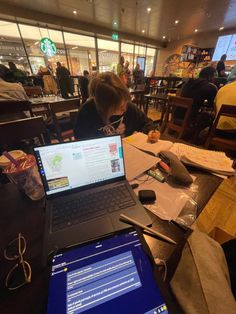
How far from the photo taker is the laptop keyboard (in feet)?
1.65

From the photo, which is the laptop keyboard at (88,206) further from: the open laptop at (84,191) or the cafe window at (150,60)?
the cafe window at (150,60)

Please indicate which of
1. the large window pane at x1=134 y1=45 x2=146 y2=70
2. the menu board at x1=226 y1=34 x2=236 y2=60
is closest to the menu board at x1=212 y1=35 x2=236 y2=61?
the menu board at x1=226 y1=34 x2=236 y2=60

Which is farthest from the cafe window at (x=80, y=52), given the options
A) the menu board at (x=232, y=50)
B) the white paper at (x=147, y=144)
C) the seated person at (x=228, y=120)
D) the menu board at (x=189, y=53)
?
the white paper at (x=147, y=144)

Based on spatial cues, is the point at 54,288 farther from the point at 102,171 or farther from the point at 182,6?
the point at 182,6

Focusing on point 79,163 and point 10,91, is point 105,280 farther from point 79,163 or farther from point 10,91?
point 10,91

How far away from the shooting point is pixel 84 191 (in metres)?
0.60

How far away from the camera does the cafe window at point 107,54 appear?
6911 millimetres

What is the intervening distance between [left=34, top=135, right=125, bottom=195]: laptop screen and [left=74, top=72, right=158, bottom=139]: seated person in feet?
1.79

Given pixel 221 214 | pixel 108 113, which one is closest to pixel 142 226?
pixel 108 113

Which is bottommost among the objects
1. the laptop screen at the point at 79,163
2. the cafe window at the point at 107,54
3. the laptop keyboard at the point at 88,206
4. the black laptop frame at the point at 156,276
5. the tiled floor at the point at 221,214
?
the tiled floor at the point at 221,214

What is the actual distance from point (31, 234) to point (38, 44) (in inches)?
281

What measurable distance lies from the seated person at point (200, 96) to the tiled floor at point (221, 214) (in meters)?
1.25

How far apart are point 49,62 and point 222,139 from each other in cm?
693

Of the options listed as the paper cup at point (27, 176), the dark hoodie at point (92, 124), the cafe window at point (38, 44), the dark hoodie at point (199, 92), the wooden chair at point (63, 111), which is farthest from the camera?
the cafe window at point (38, 44)
